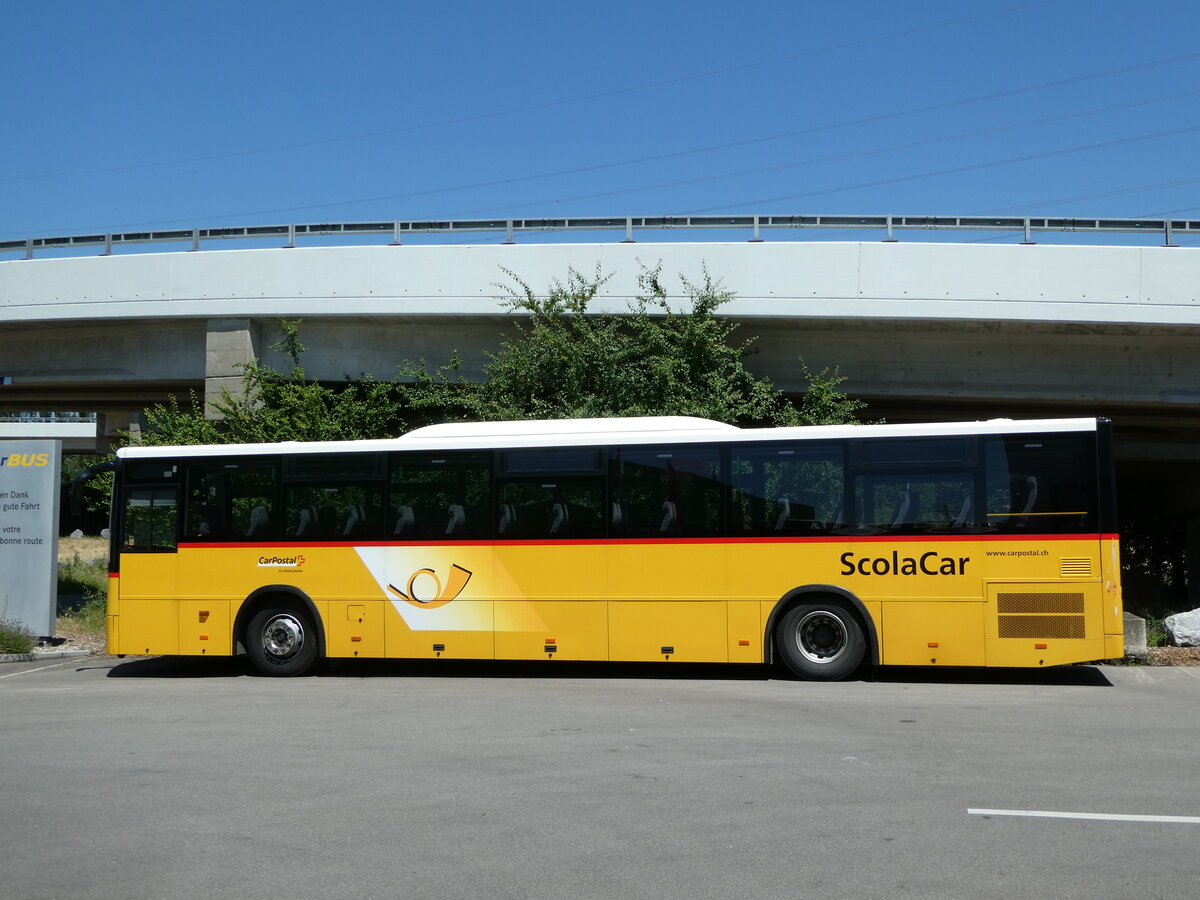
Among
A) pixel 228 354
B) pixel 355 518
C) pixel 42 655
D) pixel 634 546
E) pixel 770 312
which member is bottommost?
pixel 42 655

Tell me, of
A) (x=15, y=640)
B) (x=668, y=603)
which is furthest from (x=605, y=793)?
(x=15, y=640)

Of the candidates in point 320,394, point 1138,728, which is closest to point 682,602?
point 1138,728

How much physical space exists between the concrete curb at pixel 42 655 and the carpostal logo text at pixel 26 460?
301 centimetres

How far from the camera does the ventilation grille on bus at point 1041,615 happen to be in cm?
1241

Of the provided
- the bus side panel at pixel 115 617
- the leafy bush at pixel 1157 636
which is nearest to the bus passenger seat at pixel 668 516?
the bus side panel at pixel 115 617

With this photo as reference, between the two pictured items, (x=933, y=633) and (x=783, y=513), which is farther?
(x=783, y=513)

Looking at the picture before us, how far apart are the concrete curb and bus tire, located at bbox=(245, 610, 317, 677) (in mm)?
4334

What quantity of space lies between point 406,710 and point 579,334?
11741mm

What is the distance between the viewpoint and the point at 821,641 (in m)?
13.4

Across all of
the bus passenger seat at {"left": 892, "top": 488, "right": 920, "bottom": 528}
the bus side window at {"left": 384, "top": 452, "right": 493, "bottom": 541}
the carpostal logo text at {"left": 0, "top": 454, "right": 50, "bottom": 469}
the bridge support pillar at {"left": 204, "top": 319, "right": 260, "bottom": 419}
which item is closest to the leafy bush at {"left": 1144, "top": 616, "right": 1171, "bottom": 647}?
the bus passenger seat at {"left": 892, "top": 488, "right": 920, "bottom": 528}

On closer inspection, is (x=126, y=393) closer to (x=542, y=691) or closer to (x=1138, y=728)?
(x=542, y=691)

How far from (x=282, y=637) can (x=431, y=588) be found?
6.93 ft

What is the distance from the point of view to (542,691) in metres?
12.6

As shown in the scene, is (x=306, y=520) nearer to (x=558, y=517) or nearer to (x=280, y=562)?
(x=280, y=562)
